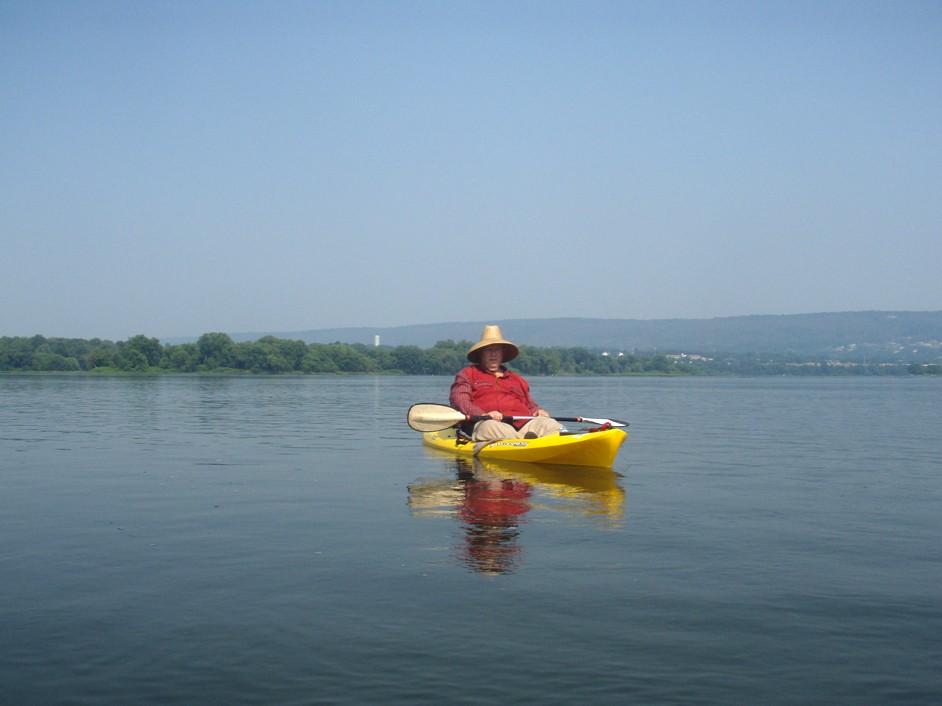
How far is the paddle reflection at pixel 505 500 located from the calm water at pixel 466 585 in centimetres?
6

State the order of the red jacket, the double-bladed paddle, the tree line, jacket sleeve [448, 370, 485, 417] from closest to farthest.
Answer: jacket sleeve [448, 370, 485, 417] → the red jacket → the double-bladed paddle → the tree line

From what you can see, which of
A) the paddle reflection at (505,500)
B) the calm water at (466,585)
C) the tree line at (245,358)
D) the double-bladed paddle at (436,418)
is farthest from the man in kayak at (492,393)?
the tree line at (245,358)

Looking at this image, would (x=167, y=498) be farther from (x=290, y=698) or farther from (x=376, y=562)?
(x=290, y=698)

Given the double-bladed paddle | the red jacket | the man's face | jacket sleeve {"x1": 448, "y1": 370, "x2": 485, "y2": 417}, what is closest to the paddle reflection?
jacket sleeve {"x1": 448, "y1": 370, "x2": 485, "y2": 417}

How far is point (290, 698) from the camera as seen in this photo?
488 centimetres

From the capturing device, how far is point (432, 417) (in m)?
18.2

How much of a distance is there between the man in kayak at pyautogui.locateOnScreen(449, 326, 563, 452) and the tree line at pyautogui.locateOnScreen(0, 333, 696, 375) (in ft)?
345

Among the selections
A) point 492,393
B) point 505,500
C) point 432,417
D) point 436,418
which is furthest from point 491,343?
point 505,500

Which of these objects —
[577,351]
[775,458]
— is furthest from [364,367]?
[775,458]

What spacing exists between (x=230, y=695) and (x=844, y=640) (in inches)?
143

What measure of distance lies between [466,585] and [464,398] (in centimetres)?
974

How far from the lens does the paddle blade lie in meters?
17.7

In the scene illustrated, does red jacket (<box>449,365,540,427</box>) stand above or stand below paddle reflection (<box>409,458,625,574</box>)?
above

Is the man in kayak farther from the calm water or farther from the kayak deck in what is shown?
the calm water
